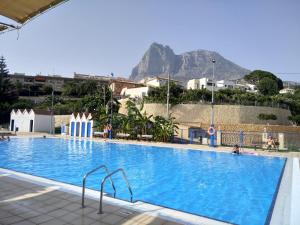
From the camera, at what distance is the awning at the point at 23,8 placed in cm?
307

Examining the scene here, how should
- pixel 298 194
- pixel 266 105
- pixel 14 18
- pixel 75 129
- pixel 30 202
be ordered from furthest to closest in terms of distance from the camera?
pixel 266 105 → pixel 75 129 → pixel 298 194 → pixel 30 202 → pixel 14 18

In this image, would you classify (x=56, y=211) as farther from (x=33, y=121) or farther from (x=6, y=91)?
(x=6, y=91)

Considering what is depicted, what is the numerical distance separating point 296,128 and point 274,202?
24456 millimetres

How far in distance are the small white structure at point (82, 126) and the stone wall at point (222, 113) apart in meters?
9.40

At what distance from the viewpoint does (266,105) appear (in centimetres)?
3409

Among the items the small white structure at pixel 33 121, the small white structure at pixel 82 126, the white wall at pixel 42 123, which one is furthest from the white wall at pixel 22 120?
the small white structure at pixel 82 126

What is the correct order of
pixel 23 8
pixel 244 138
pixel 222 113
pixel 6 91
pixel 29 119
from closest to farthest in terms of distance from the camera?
pixel 23 8 → pixel 244 138 → pixel 222 113 → pixel 29 119 → pixel 6 91

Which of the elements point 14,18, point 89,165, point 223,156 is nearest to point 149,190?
point 89,165

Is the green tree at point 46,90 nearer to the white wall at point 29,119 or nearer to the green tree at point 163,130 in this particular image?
the white wall at point 29,119

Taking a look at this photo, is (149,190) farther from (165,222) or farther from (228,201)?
(165,222)

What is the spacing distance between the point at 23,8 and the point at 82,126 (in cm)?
2839

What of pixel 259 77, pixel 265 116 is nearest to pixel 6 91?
pixel 265 116

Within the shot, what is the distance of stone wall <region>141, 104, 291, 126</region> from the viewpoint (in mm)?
33062

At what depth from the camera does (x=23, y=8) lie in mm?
3199
